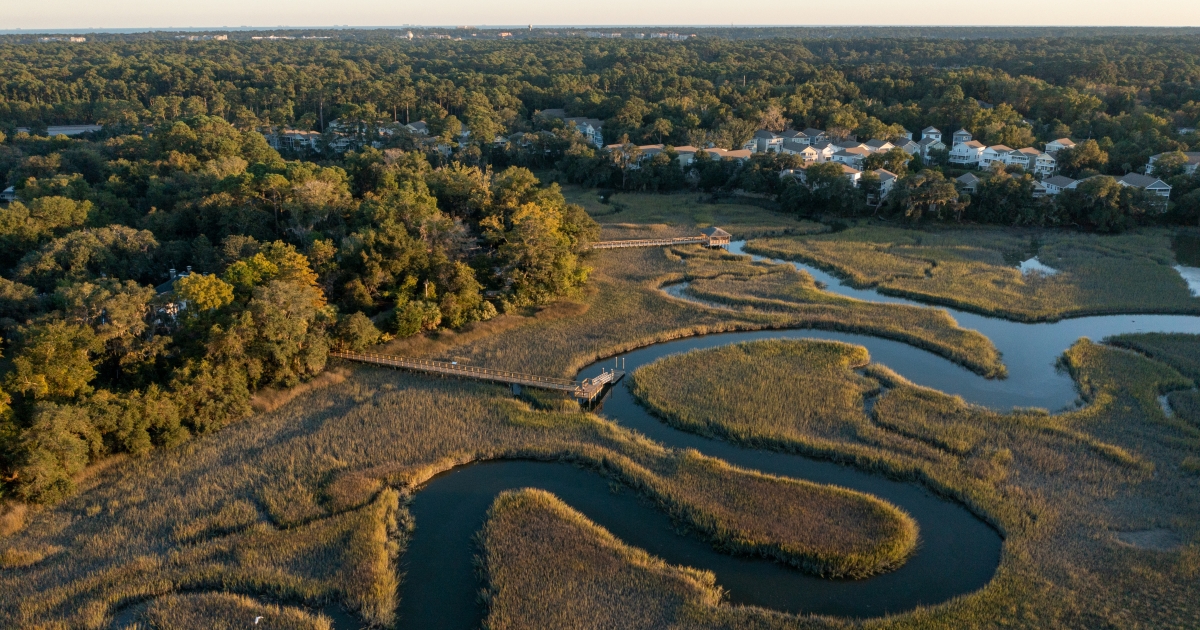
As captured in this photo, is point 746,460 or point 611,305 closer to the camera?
point 746,460

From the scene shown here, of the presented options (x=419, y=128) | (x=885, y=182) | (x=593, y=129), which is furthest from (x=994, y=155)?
(x=419, y=128)

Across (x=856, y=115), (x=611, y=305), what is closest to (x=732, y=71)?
(x=856, y=115)

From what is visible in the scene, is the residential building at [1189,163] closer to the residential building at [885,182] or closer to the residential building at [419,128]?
the residential building at [885,182]

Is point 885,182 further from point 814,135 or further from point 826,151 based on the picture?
point 814,135

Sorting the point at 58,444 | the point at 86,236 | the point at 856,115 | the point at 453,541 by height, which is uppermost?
the point at 856,115

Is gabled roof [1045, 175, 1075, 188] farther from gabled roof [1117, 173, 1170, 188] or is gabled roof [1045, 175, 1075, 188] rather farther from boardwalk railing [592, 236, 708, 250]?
boardwalk railing [592, 236, 708, 250]

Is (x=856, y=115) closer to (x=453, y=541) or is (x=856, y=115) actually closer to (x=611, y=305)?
(x=611, y=305)

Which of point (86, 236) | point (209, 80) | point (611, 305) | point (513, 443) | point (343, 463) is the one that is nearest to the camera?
point (343, 463)
